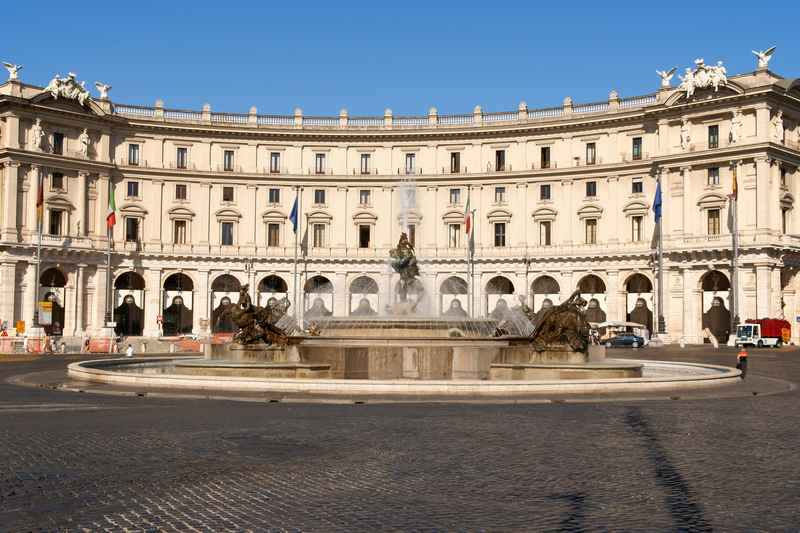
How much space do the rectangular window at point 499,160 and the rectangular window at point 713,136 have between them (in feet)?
59.1

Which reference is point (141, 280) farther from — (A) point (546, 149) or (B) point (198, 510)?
(B) point (198, 510)

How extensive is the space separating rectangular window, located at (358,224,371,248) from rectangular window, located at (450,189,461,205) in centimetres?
803

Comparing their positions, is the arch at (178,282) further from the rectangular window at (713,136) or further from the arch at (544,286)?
the rectangular window at (713,136)

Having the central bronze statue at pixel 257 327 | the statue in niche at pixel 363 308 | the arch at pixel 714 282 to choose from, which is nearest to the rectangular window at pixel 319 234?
the statue in niche at pixel 363 308

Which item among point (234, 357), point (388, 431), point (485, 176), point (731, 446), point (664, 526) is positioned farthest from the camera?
point (485, 176)

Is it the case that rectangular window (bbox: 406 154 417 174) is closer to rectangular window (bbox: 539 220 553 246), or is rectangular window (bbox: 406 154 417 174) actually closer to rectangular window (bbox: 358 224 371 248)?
rectangular window (bbox: 358 224 371 248)

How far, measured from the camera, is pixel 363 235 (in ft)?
262

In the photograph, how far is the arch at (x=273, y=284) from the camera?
7881 centimetres

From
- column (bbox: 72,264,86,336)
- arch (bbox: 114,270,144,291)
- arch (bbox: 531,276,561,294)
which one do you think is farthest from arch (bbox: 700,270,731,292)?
column (bbox: 72,264,86,336)

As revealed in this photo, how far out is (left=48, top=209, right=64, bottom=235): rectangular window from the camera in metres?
71.0

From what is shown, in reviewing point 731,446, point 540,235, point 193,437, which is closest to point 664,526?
point 731,446

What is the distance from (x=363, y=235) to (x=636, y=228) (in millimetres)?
24150

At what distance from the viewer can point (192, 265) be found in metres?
76.4

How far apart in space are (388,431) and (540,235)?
63.0 metres
